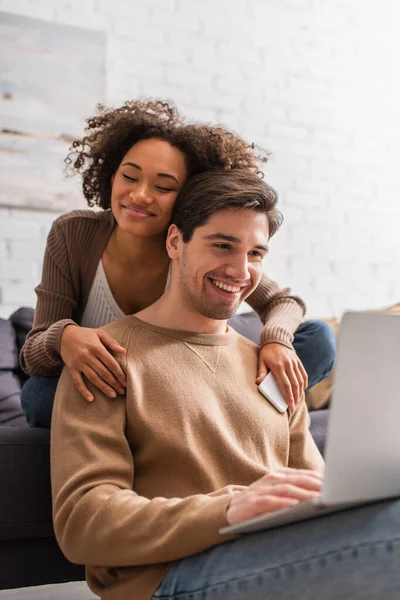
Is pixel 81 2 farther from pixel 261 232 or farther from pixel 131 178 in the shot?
pixel 261 232

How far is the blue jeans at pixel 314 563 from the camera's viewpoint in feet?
2.92

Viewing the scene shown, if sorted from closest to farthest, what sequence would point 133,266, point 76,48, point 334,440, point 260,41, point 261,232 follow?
point 334,440, point 261,232, point 133,266, point 76,48, point 260,41

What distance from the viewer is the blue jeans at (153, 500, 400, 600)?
35.0 inches

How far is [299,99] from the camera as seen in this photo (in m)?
3.52

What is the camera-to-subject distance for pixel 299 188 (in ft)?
11.5

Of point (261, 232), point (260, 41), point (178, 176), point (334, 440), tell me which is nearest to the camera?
point (334, 440)

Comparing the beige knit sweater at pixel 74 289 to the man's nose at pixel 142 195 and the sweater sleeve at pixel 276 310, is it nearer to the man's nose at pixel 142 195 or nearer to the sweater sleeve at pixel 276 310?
the sweater sleeve at pixel 276 310

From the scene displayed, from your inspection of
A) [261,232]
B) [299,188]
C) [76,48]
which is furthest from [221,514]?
[299,188]

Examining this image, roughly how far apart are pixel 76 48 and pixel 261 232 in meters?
1.87

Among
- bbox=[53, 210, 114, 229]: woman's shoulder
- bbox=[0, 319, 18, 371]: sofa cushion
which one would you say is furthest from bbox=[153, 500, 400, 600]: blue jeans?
bbox=[0, 319, 18, 371]: sofa cushion

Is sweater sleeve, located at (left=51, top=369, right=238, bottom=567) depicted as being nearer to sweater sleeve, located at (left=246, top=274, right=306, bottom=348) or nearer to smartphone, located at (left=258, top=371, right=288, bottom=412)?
smartphone, located at (left=258, top=371, right=288, bottom=412)

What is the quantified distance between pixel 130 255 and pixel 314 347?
49 centimetres

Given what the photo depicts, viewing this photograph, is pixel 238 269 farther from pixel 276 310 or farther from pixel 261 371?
pixel 276 310

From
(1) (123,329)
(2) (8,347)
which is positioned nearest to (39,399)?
(1) (123,329)
